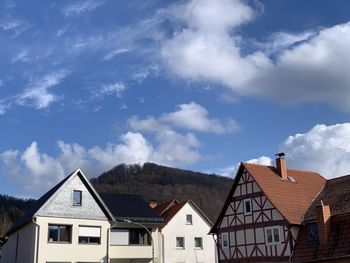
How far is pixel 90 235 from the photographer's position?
43.5 m

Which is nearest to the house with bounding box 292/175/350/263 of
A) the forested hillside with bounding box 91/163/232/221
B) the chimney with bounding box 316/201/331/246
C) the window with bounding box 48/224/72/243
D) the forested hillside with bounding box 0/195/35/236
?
the chimney with bounding box 316/201/331/246

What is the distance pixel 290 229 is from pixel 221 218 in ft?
29.2

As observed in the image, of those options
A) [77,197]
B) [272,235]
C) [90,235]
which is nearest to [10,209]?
[77,197]

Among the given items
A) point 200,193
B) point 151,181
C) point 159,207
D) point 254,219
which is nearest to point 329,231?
point 254,219

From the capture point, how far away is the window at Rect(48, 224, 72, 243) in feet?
137

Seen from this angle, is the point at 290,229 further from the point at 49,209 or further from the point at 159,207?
the point at 159,207

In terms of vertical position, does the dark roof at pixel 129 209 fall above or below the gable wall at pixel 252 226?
Result: above

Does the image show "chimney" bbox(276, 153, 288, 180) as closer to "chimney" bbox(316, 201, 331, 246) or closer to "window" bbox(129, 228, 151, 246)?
"chimney" bbox(316, 201, 331, 246)

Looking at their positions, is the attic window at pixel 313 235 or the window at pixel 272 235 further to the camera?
the window at pixel 272 235

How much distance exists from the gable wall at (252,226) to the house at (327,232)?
1618mm

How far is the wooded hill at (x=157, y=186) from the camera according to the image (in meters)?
97.3

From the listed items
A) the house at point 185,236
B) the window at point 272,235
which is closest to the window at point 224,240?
the window at point 272,235

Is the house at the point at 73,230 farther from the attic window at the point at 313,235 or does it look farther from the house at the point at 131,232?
the attic window at the point at 313,235

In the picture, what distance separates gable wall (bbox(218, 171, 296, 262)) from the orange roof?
511 millimetres
